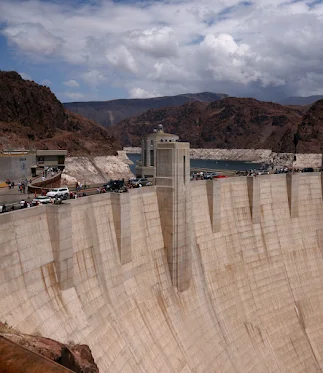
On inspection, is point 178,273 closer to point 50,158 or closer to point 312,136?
point 50,158

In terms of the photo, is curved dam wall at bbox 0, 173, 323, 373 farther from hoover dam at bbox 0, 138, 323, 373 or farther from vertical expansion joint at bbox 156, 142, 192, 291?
vertical expansion joint at bbox 156, 142, 192, 291

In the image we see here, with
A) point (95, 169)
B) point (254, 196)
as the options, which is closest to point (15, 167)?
point (254, 196)

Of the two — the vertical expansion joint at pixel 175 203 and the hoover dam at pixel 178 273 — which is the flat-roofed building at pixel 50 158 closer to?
the hoover dam at pixel 178 273

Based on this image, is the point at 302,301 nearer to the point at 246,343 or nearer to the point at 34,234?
the point at 246,343

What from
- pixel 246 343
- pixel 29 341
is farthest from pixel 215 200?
pixel 29 341

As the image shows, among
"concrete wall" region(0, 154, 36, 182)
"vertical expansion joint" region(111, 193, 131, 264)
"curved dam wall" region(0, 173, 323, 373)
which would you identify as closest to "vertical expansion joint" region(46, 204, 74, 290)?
"curved dam wall" region(0, 173, 323, 373)

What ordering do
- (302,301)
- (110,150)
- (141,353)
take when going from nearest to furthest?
(141,353)
(302,301)
(110,150)

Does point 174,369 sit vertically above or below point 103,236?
below
